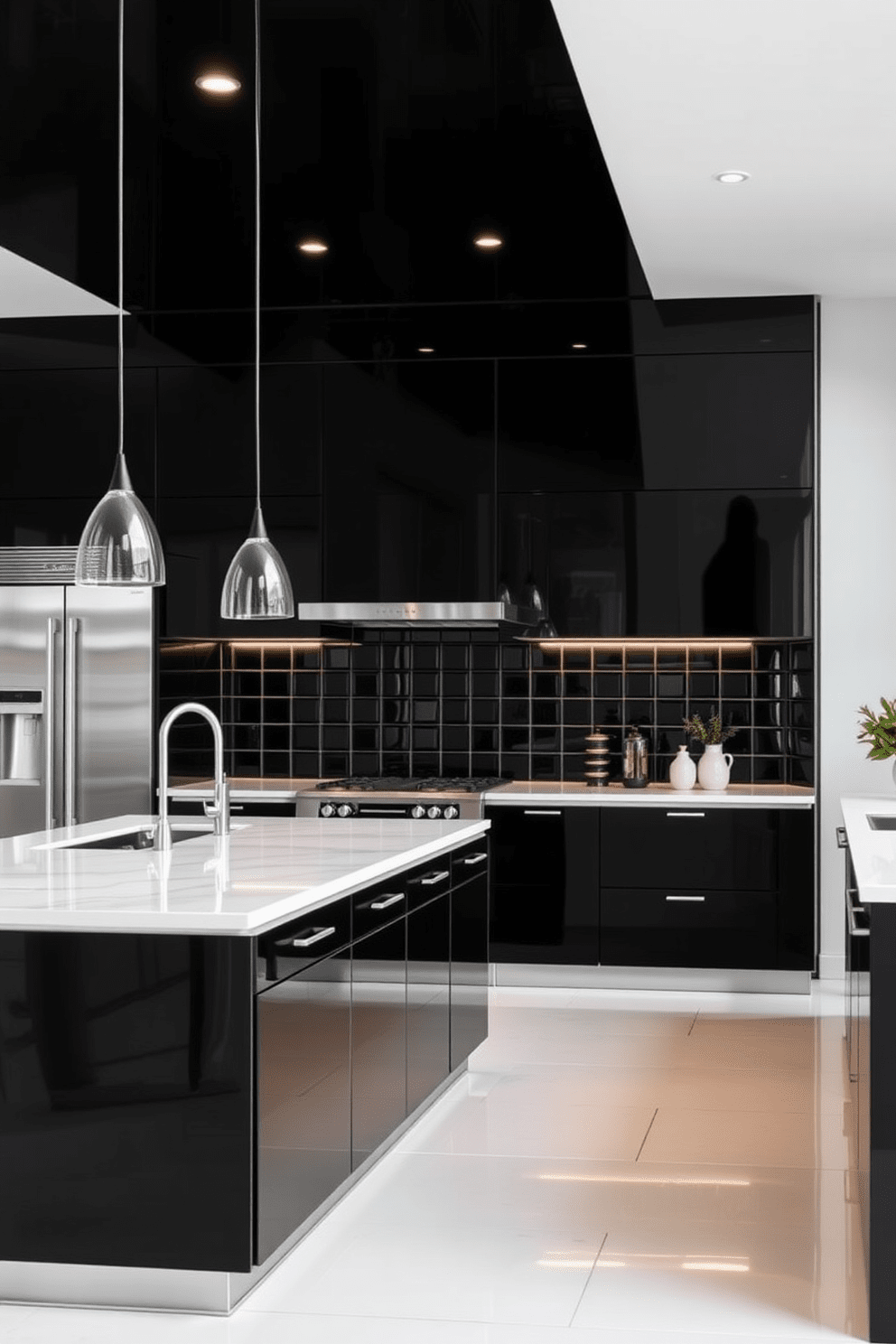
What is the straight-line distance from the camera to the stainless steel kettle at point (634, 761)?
718 centimetres

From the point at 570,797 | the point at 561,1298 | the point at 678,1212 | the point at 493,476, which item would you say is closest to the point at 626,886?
the point at 570,797

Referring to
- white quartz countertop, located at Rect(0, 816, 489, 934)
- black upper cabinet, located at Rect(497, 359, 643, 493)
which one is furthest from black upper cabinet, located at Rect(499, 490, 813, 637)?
white quartz countertop, located at Rect(0, 816, 489, 934)

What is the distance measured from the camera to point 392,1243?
11.9ft

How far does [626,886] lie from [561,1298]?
139 inches

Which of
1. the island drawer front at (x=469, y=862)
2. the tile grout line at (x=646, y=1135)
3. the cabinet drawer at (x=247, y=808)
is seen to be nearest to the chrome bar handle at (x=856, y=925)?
the tile grout line at (x=646, y=1135)

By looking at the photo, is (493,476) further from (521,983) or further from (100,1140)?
(100,1140)

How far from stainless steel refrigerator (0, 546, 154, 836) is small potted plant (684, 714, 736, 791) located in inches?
97.0

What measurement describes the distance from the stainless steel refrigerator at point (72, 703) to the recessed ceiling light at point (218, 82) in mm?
2705

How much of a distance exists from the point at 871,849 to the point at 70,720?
3869 millimetres

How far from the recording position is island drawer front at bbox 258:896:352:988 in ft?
10.7

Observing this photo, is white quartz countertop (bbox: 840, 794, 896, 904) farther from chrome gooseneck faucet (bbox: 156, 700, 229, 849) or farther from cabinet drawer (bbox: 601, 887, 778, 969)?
chrome gooseneck faucet (bbox: 156, 700, 229, 849)

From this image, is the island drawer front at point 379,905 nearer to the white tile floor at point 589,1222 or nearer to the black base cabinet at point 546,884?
the white tile floor at point 589,1222

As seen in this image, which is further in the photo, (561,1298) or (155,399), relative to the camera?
(155,399)

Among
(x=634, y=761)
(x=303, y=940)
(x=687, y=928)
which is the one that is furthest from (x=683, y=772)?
(x=303, y=940)
